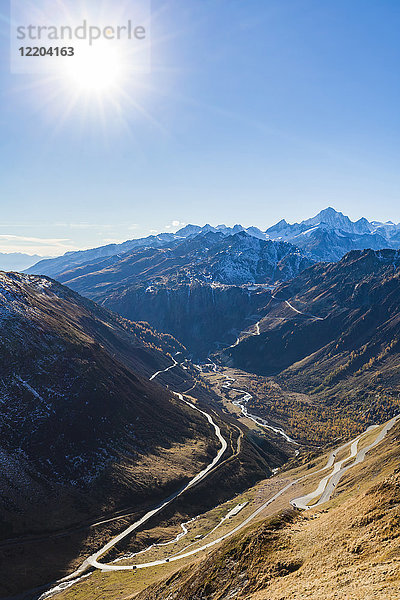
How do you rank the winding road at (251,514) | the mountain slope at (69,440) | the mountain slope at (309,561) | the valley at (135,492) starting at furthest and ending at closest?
the mountain slope at (69,440)
the winding road at (251,514)
the valley at (135,492)
the mountain slope at (309,561)

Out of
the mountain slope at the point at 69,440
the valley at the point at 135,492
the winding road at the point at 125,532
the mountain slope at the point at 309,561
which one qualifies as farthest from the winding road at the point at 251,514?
the mountain slope at the point at 309,561

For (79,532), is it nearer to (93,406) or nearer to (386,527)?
(93,406)

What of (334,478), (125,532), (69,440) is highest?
(69,440)

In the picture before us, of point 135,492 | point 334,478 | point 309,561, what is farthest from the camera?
point 135,492

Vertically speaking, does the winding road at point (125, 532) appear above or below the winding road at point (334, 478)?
below

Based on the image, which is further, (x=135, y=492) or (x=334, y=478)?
(x=135, y=492)

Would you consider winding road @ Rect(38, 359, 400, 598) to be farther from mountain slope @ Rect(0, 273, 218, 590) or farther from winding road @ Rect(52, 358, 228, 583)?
mountain slope @ Rect(0, 273, 218, 590)

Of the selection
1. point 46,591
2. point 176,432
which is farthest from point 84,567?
point 176,432

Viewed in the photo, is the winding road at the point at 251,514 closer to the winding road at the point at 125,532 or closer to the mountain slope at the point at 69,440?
the winding road at the point at 125,532

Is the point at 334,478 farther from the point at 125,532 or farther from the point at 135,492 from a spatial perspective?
the point at 125,532

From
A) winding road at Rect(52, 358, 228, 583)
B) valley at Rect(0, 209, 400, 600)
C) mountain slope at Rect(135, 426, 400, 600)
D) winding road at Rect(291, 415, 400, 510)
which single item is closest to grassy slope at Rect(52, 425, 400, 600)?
mountain slope at Rect(135, 426, 400, 600)

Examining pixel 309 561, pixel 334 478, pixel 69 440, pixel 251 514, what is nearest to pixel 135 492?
pixel 69 440

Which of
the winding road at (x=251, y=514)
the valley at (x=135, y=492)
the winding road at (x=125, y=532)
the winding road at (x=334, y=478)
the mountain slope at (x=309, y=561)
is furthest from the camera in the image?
the winding road at (x=334, y=478)
